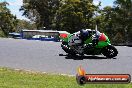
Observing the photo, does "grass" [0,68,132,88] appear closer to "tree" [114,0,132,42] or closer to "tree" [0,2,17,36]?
"tree" [114,0,132,42]

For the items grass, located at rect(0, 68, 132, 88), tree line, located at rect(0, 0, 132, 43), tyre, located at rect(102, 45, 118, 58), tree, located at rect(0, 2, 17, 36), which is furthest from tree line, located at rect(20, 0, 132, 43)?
grass, located at rect(0, 68, 132, 88)

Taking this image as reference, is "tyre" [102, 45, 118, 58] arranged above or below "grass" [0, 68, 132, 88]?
below

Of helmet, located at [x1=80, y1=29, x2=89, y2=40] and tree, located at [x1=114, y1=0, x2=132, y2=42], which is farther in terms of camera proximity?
tree, located at [x1=114, y1=0, x2=132, y2=42]

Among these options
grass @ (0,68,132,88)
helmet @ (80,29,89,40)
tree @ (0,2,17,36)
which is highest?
helmet @ (80,29,89,40)

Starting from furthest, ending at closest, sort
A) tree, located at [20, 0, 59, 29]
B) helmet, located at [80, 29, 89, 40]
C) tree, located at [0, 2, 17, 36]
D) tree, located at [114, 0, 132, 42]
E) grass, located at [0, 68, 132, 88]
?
1. tree, located at [0, 2, 17, 36]
2. tree, located at [20, 0, 59, 29]
3. tree, located at [114, 0, 132, 42]
4. helmet, located at [80, 29, 89, 40]
5. grass, located at [0, 68, 132, 88]

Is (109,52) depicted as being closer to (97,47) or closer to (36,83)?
(97,47)

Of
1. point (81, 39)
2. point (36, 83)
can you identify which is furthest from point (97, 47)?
point (36, 83)

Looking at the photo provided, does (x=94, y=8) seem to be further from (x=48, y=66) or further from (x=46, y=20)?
(x=48, y=66)

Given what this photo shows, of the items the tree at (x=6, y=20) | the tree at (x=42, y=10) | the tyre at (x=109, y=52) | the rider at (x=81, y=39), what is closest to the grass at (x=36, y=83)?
the rider at (x=81, y=39)

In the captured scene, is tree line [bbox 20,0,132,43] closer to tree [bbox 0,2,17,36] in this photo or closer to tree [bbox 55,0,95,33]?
tree [bbox 55,0,95,33]

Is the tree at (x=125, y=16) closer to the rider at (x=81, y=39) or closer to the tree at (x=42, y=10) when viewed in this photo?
the tree at (x=42, y=10)

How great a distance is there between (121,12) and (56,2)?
26888 millimetres

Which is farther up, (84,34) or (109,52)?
(84,34)

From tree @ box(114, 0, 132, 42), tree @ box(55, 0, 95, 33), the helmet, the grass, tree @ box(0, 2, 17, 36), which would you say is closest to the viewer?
the grass
